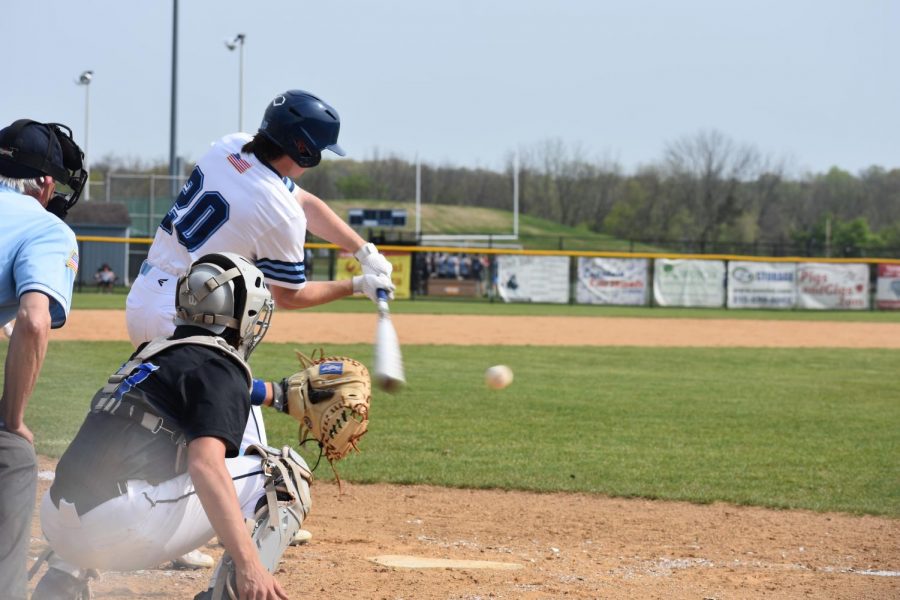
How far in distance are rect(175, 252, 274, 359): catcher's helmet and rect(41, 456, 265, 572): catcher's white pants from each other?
51 cm

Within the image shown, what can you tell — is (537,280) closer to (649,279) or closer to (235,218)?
(649,279)

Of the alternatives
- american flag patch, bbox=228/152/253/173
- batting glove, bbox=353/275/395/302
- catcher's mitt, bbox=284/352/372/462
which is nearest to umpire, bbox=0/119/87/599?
catcher's mitt, bbox=284/352/372/462

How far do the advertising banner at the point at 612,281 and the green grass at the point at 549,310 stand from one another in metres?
0.68

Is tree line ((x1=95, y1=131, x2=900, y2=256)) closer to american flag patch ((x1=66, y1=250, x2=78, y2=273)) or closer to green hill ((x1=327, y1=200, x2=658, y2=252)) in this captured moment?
green hill ((x1=327, y1=200, x2=658, y2=252))

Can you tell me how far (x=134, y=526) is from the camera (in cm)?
328

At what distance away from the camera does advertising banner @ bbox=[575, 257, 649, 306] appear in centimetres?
3362

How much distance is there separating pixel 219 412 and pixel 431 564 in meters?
2.39

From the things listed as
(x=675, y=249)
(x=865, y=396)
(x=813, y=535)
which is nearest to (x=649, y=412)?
(x=865, y=396)

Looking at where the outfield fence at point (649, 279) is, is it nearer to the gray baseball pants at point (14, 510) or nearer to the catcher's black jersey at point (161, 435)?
the gray baseball pants at point (14, 510)

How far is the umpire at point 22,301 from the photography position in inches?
134

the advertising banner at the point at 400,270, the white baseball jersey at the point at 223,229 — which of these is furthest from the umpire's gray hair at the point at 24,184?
the advertising banner at the point at 400,270

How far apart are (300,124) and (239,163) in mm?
324

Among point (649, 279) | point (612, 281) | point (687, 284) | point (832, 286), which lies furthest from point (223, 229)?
point (832, 286)

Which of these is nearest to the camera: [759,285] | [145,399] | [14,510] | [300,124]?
[145,399]
